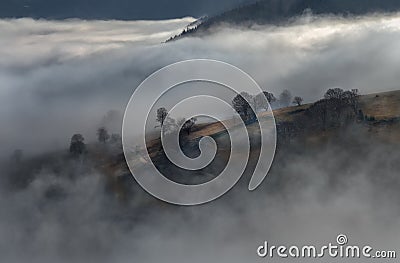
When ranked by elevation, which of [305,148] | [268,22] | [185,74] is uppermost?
[268,22]

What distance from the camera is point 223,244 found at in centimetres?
2627

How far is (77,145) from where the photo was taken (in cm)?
3112

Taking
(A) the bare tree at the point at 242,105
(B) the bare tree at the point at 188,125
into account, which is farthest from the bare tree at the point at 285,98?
(B) the bare tree at the point at 188,125

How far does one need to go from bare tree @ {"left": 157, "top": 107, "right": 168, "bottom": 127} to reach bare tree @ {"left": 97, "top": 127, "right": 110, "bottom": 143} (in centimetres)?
410

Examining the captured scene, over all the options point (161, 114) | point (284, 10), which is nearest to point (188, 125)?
point (161, 114)

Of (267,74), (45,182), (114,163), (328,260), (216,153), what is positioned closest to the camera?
(328,260)

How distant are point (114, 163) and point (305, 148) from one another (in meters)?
9.51

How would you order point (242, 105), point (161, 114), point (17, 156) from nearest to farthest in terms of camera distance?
point (242, 105), point (161, 114), point (17, 156)

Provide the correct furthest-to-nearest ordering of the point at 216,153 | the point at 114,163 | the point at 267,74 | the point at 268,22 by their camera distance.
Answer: the point at 268,22 < the point at 267,74 < the point at 114,163 < the point at 216,153

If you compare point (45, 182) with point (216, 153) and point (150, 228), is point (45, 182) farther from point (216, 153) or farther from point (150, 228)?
point (216, 153)

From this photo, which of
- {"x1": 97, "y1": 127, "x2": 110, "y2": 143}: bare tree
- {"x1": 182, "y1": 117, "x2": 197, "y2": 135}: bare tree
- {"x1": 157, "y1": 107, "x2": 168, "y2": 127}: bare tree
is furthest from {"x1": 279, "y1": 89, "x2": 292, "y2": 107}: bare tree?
{"x1": 97, "y1": 127, "x2": 110, "y2": 143}: bare tree

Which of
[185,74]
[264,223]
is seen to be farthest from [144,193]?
[185,74]

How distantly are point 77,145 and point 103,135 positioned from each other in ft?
6.56

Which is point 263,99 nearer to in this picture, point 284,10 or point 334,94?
point 334,94
